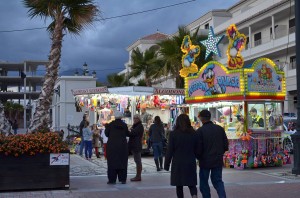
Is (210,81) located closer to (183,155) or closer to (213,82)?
(213,82)

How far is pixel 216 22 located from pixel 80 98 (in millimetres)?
24540

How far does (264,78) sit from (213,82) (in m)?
1.84

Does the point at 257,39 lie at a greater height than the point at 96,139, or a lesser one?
greater

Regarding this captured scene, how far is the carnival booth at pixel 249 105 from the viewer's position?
48.0ft

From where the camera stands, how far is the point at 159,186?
1077cm

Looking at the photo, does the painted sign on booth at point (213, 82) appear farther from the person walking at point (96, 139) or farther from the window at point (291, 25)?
the window at point (291, 25)

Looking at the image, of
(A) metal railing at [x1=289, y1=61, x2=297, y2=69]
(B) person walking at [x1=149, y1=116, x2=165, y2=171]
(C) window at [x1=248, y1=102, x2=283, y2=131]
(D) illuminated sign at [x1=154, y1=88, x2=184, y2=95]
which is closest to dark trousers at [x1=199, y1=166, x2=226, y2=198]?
(B) person walking at [x1=149, y1=116, x2=165, y2=171]

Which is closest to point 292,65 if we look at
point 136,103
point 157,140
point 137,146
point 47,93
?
point 136,103

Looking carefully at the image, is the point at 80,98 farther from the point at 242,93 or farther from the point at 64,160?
the point at 64,160

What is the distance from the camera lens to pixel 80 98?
2248cm

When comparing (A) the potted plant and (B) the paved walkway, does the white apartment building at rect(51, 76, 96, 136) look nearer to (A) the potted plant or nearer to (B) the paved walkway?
(B) the paved walkway

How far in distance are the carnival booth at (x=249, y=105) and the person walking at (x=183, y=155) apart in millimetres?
7472

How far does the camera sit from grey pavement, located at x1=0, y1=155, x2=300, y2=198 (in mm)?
9461

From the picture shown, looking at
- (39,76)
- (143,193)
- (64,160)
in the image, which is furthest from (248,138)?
(39,76)
